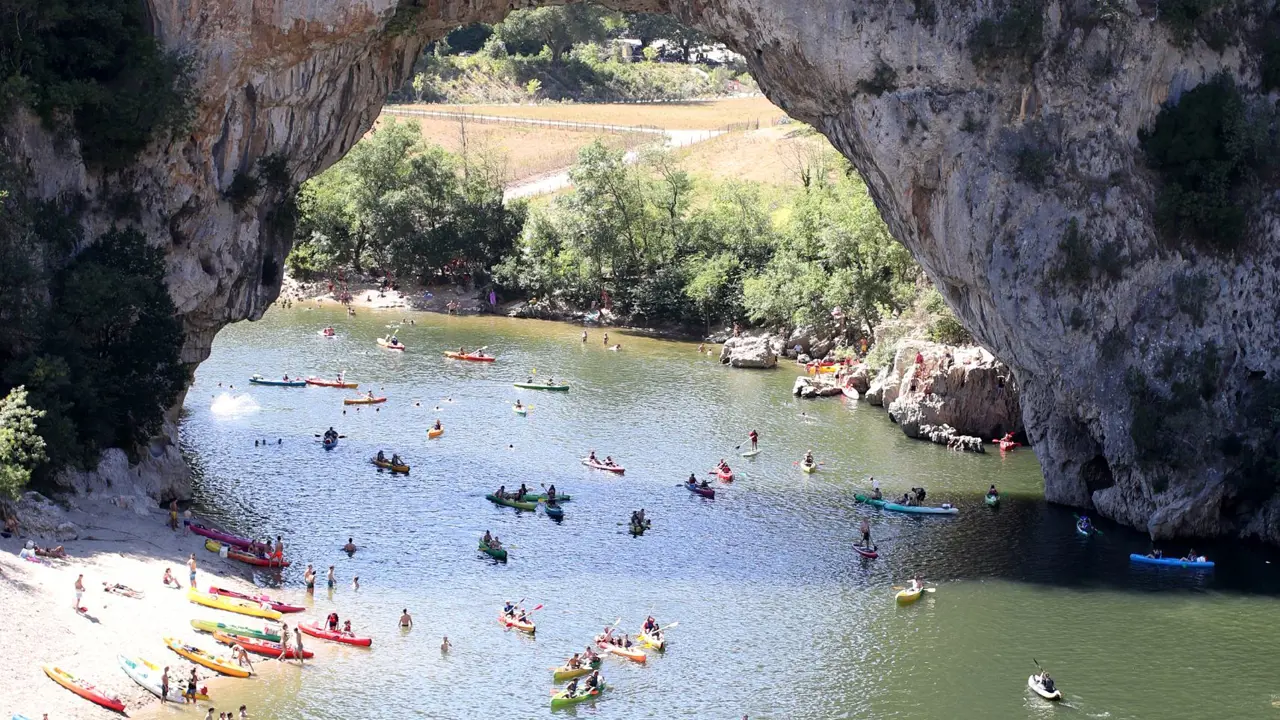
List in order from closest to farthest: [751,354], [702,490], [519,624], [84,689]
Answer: [84,689] → [519,624] → [702,490] → [751,354]

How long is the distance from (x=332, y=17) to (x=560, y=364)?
121 ft

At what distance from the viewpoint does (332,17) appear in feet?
201

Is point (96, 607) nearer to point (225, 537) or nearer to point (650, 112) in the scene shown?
point (225, 537)

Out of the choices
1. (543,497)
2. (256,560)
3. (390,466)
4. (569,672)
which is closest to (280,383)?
(390,466)

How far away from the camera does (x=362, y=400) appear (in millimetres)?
82250

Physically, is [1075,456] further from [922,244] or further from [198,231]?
[198,231]

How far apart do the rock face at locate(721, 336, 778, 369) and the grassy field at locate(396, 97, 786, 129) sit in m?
51.3

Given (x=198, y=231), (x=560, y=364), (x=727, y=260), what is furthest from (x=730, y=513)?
(x=727, y=260)

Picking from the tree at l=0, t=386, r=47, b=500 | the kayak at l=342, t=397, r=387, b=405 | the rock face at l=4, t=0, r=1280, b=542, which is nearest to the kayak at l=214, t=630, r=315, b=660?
the tree at l=0, t=386, r=47, b=500

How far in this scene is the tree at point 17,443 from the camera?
49.7 m

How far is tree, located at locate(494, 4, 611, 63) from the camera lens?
170m

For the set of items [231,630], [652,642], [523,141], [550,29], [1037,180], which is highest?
[550,29]

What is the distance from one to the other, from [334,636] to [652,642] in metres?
10.0

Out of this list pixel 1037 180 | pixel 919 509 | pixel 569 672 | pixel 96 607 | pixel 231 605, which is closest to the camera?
pixel 569 672
